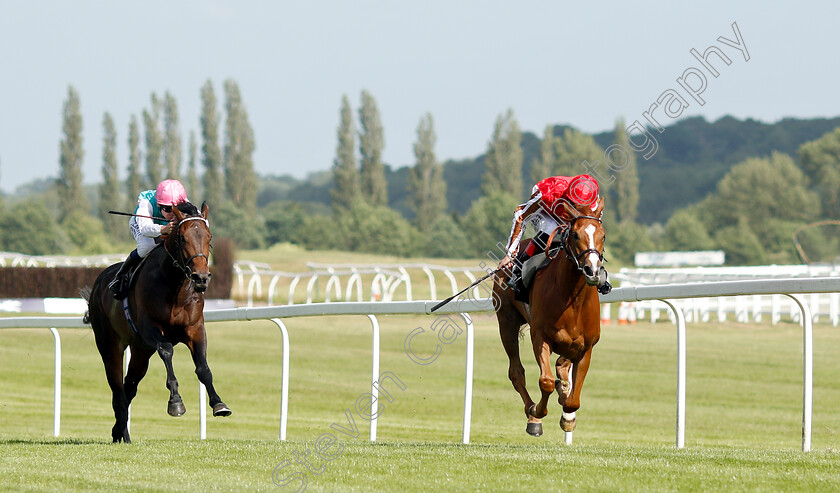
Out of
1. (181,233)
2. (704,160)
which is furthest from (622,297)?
(704,160)

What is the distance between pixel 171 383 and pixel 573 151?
6596 centimetres

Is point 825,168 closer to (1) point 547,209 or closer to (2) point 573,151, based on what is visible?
(2) point 573,151

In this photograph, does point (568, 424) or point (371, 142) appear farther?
point (371, 142)

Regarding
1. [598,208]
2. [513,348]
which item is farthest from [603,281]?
[513,348]

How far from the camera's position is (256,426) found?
10.9m

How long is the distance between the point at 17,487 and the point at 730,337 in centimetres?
1555

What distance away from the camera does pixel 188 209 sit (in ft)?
22.4

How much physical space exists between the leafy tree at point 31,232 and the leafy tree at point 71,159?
1347 millimetres

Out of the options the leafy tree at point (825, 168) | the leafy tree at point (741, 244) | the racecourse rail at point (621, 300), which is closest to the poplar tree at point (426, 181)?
the leafy tree at point (741, 244)

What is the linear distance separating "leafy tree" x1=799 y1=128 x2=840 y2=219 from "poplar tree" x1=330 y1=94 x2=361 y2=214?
1244 inches

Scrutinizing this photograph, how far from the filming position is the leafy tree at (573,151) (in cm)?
6762

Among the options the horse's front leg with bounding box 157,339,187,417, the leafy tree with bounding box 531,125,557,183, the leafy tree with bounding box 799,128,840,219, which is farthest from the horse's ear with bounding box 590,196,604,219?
the leafy tree with bounding box 799,128,840,219

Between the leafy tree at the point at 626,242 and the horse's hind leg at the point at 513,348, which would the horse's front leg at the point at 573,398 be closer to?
the horse's hind leg at the point at 513,348

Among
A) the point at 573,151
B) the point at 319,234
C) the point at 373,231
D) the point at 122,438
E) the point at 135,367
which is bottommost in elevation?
the point at 122,438
